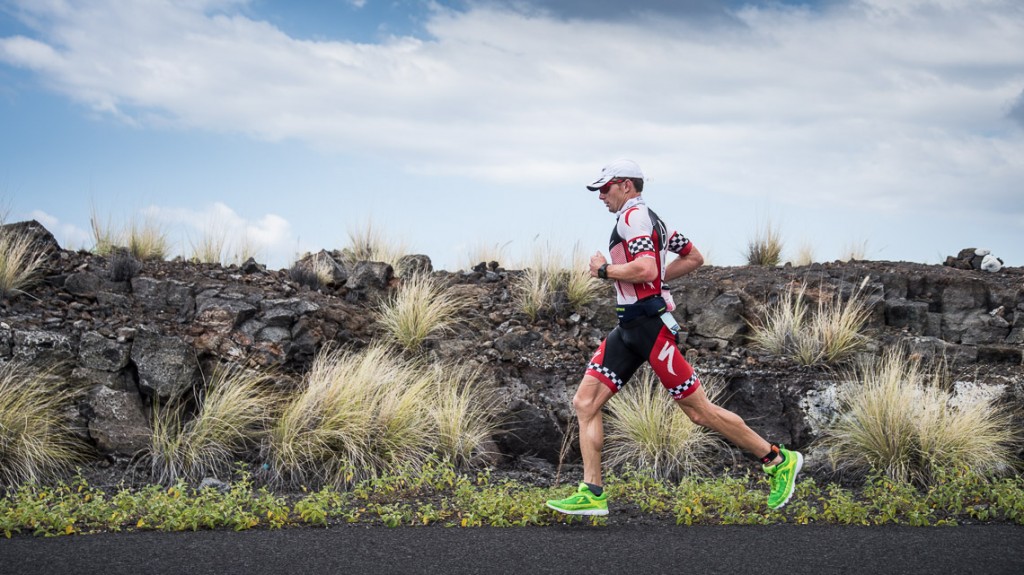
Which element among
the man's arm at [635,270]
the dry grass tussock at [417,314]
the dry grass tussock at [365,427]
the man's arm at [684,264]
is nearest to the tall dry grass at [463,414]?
the dry grass tussock at [365,427]

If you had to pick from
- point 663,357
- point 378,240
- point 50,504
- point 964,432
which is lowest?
point 50,504

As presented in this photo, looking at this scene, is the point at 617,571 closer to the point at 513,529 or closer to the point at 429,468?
the point at 513,529

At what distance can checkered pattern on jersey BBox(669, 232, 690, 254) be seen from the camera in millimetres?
7309

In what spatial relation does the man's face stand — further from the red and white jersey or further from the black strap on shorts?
the black strap on shorts

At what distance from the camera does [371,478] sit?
368 inches

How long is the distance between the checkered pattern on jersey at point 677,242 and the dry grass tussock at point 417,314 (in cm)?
558

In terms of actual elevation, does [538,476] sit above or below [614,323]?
below

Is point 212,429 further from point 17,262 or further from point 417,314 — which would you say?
point 17,262

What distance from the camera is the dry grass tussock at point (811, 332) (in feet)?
39.1

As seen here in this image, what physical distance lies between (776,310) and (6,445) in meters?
9.44

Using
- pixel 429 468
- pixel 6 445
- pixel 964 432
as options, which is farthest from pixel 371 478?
pixel 964 432

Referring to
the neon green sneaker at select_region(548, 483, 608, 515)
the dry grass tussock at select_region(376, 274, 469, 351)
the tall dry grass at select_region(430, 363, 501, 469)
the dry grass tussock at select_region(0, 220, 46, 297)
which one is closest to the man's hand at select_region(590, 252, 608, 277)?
the neon green sneaker at select_region(548, 483, 608, 515)

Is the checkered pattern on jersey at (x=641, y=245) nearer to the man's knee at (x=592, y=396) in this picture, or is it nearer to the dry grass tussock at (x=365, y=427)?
the man's knee at (x=592, y=396)

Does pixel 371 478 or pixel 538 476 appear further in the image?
pixel 538 476
